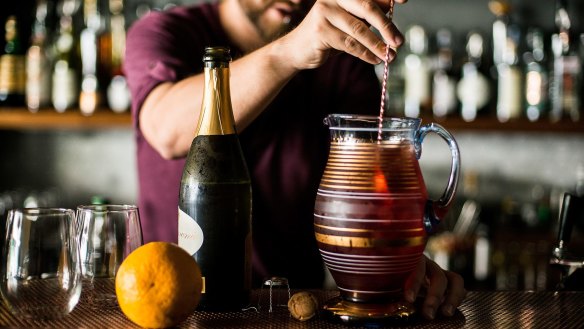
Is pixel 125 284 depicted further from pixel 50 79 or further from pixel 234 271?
pixel 50 79

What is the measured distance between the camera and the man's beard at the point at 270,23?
134cm

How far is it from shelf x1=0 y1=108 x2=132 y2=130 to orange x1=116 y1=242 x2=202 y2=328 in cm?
146

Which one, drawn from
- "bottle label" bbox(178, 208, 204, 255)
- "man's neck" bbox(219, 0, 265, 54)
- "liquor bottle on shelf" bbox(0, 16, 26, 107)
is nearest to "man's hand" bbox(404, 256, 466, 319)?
"bottle label" bbox(178, 208, 204, 255)

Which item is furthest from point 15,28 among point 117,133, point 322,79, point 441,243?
point 441,243

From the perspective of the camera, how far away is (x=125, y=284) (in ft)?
2.42

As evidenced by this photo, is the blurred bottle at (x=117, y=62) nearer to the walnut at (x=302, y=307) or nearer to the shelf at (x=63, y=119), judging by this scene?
the shelf at (x=63, y=119)

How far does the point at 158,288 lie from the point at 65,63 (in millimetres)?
1865

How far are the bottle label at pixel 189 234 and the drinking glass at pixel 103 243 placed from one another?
54 millimetres

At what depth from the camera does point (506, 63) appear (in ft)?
7.91

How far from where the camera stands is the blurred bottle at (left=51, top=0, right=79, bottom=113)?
2283mm

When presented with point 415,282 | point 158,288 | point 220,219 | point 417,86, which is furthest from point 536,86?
point 158,288

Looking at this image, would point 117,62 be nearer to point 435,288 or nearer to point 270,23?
point 270,23

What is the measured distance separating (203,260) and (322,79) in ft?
2.54

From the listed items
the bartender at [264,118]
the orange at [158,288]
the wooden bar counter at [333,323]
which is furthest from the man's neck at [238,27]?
the orange at [158,288]
